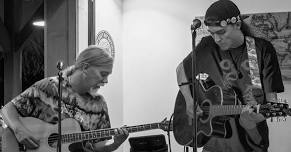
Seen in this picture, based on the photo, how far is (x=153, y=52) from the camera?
3.75 m

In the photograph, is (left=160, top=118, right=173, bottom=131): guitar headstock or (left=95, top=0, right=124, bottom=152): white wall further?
(left=95, top=0, right=124, bottom=152): white wall

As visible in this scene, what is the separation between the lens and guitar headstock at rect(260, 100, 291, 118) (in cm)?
212

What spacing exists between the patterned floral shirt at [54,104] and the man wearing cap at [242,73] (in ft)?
2.39

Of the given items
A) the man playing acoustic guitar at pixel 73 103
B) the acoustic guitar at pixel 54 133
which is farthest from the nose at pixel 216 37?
the acoustic guitar at pixel 54 133

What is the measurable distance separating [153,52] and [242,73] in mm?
1518

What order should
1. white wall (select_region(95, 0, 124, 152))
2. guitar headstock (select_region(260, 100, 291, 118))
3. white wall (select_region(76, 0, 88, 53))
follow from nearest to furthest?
guitar headstock (select_region(260, 100, 291, 118)) → white wall (select_region(76, 0, 88, 53)) → white wall (select_region(95, 0, 124, 152))

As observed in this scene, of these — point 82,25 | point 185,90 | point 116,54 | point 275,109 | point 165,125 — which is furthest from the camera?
point 116,54

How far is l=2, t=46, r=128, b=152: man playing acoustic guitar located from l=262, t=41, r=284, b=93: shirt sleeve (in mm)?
944

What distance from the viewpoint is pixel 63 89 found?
7.77 feet

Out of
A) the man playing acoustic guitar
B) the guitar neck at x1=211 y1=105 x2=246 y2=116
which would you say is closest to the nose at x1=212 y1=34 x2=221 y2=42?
the guitar neck at x1=211 y1=105 x2=246 y2=116

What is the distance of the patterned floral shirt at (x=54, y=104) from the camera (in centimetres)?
232

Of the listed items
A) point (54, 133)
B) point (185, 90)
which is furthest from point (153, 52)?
point (54, 133)

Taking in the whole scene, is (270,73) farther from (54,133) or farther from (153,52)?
(153,52)

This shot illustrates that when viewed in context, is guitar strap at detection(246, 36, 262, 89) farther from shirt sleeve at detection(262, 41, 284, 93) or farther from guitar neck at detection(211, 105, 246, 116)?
guitar neck at detection(211, 105, 246, 116)
